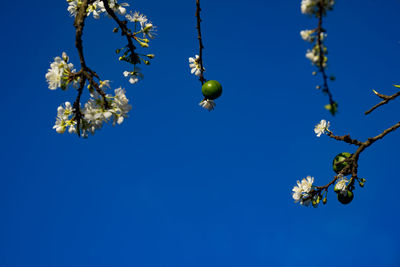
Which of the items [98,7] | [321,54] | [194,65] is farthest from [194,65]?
[321,54]

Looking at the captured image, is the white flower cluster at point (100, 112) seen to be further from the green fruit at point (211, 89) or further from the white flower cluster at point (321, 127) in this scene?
the white flower cluster at point (321, 127)

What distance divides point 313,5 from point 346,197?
2.76m

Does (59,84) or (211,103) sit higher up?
(211,103)

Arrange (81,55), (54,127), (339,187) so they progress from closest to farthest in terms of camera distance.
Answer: (81,55) → (54,127) → (339,187)

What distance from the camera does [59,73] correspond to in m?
3.12

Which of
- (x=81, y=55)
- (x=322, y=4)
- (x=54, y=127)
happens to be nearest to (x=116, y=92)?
(x=81, y=55)

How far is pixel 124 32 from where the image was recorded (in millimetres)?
3713

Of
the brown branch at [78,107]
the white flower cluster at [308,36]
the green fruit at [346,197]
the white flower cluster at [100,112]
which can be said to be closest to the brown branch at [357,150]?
the green fruit at [346,197]

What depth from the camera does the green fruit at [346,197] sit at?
410cm

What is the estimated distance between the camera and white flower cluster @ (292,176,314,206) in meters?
4.20

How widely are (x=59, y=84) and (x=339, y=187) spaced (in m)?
3.39

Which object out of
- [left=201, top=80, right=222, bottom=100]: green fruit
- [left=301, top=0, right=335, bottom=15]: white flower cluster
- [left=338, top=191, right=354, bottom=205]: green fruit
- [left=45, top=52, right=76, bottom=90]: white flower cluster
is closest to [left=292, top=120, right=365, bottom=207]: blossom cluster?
[left=338, top=191, right=354, bottom=205]: green fruit

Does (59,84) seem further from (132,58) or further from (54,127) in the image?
(132,58)

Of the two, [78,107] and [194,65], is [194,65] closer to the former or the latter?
[194,65]
